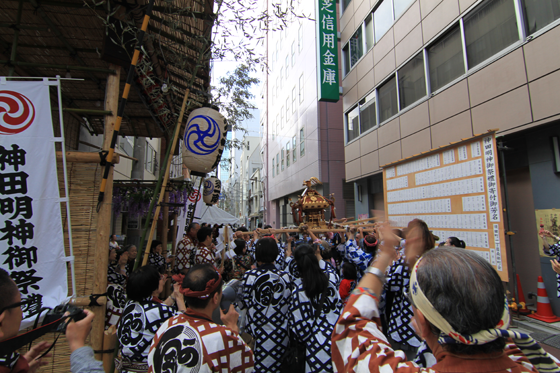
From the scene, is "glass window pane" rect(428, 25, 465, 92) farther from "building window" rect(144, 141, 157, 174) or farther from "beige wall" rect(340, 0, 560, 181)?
"building window" rect(144, 141, 157, 174)

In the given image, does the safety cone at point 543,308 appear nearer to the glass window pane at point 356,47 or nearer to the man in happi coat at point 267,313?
the man in happi coat at point 267,313

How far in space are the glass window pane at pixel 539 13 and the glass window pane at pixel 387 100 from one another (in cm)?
465

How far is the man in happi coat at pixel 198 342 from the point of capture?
1688mm

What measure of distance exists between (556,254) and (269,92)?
96.1ft

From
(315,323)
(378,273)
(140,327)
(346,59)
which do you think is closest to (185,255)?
(140,327)

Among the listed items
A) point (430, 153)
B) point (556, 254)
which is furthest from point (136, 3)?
point (556, 254)

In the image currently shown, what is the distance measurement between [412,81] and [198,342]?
10674mm

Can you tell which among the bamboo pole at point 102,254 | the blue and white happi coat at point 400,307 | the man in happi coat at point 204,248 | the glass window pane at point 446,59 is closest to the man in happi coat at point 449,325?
the blue and white happi coat at point 400,307

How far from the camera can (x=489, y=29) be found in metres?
6.97

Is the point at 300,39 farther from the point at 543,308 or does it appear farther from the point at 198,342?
the point at 198,342

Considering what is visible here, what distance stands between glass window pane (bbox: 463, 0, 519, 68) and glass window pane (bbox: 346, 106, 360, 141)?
6215mm

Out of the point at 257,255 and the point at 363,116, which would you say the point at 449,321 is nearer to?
the point at 257,255

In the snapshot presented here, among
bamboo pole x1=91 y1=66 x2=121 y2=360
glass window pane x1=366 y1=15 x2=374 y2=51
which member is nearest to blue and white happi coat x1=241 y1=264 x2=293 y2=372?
bamboo pole x1=91 y1=66 x2=121 y2=360

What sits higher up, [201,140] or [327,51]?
[327,51]
